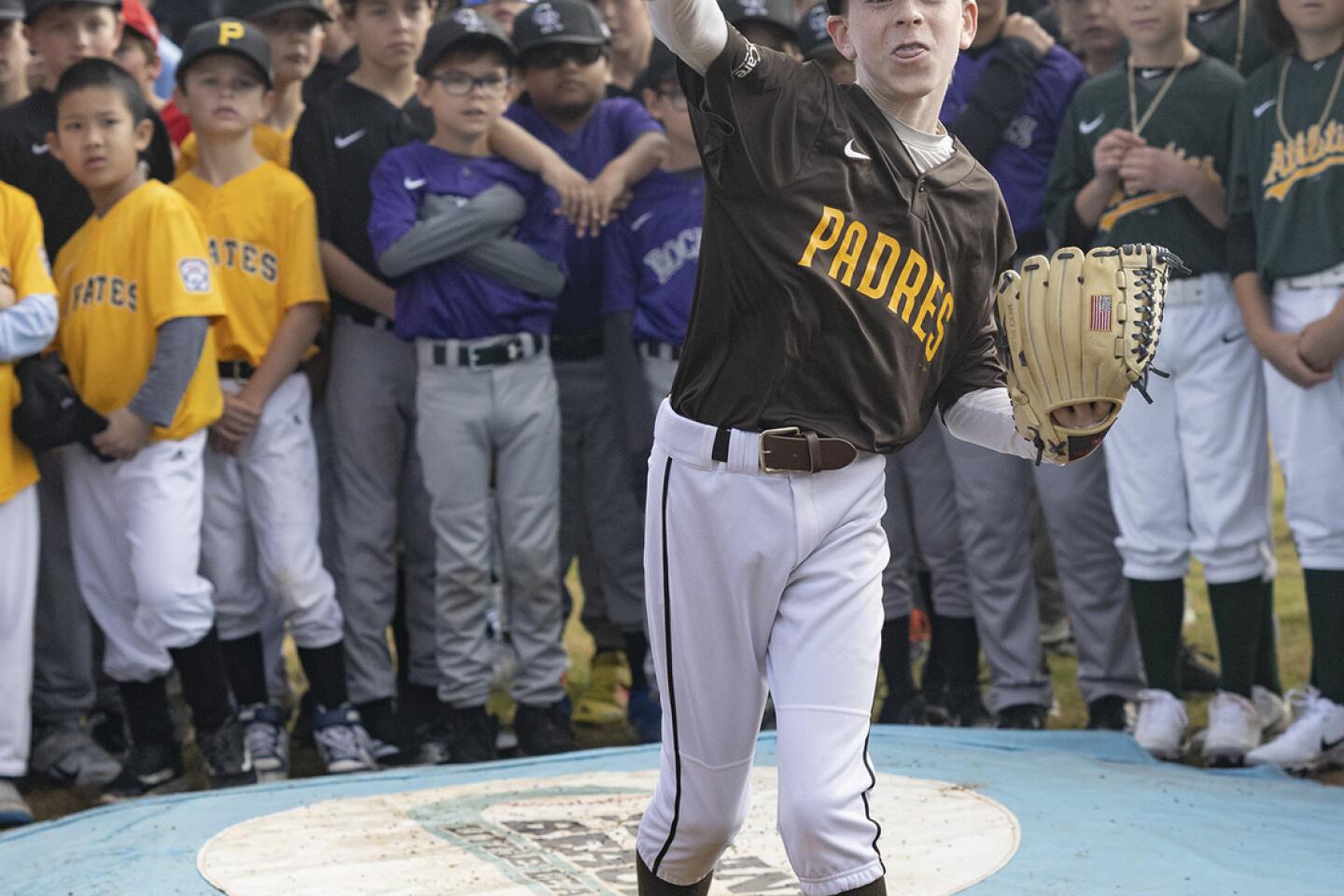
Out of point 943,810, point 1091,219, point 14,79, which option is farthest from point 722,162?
point 14,79

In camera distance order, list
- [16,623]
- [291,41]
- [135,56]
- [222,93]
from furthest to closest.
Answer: [135,56]
[291,41]
[222,93]
[16,623]

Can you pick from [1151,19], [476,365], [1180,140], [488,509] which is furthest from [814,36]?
[488,509]

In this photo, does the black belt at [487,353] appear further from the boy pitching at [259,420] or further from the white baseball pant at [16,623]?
the white baseball pant at [16,623]

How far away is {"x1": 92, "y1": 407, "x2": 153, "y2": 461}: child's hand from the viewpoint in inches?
195

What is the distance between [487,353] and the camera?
5266 mm

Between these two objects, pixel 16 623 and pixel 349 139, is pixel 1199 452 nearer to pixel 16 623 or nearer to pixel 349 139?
pixel 349 139

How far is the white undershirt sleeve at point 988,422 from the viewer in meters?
3.09

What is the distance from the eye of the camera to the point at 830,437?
291 centimetres

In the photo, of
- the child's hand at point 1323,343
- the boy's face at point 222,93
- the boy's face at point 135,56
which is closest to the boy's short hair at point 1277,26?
the child's hand at point 1323,343

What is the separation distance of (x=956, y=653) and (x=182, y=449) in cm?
265

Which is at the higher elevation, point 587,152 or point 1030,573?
point 587,152

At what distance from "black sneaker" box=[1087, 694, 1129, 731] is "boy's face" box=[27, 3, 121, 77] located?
3931 mm

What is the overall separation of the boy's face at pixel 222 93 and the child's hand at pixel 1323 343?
3.33 meters

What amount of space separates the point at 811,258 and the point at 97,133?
2965 mm
